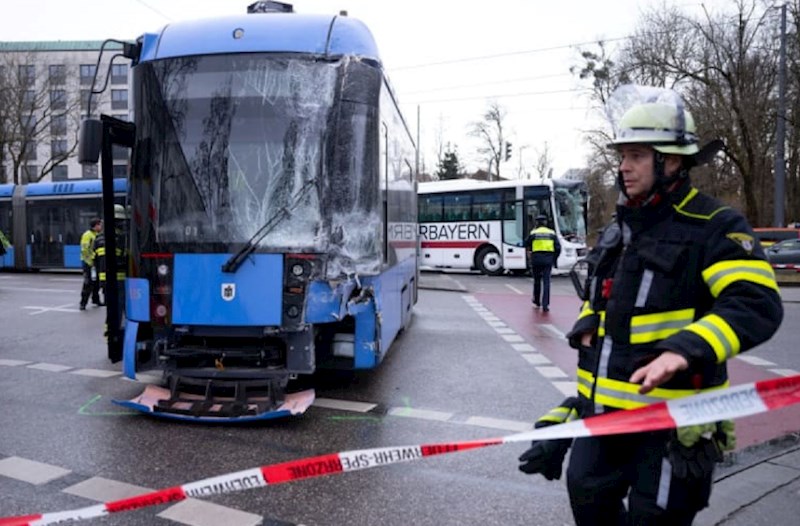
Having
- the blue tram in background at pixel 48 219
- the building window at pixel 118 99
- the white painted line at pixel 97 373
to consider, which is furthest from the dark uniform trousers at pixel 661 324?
the building window at pixel 118 99

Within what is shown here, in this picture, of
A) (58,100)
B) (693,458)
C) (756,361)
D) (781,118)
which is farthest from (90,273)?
(58,100)

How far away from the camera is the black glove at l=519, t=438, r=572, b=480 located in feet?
8.21

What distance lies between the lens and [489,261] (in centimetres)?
2406

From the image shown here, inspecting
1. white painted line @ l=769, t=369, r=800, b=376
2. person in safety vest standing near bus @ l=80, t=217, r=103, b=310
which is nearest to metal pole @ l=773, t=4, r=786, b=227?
white painted line @ l=769, t=369, r=800, b=376

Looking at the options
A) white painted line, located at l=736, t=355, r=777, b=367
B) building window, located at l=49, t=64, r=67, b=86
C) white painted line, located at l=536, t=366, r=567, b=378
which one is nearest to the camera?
white painted line, located at l=536, t=366, r=567, b=378

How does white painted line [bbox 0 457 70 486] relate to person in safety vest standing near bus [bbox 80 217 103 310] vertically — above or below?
below

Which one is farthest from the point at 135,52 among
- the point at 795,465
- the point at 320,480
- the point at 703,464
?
the point at 795,465

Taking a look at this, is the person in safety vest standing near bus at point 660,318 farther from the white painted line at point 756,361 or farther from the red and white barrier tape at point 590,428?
the white painted line at point 756,361

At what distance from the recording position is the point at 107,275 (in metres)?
5.88

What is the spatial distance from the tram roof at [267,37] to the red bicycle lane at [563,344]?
4397 mm

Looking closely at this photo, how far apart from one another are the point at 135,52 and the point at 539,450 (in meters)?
5.31

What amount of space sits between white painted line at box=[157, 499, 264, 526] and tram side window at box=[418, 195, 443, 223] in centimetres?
2165

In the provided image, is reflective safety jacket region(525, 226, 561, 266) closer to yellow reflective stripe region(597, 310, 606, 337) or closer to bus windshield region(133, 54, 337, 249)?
bus windshield region(133, 54, 337, 249)

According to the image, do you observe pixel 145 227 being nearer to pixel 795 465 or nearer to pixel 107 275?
pixel 107 275
